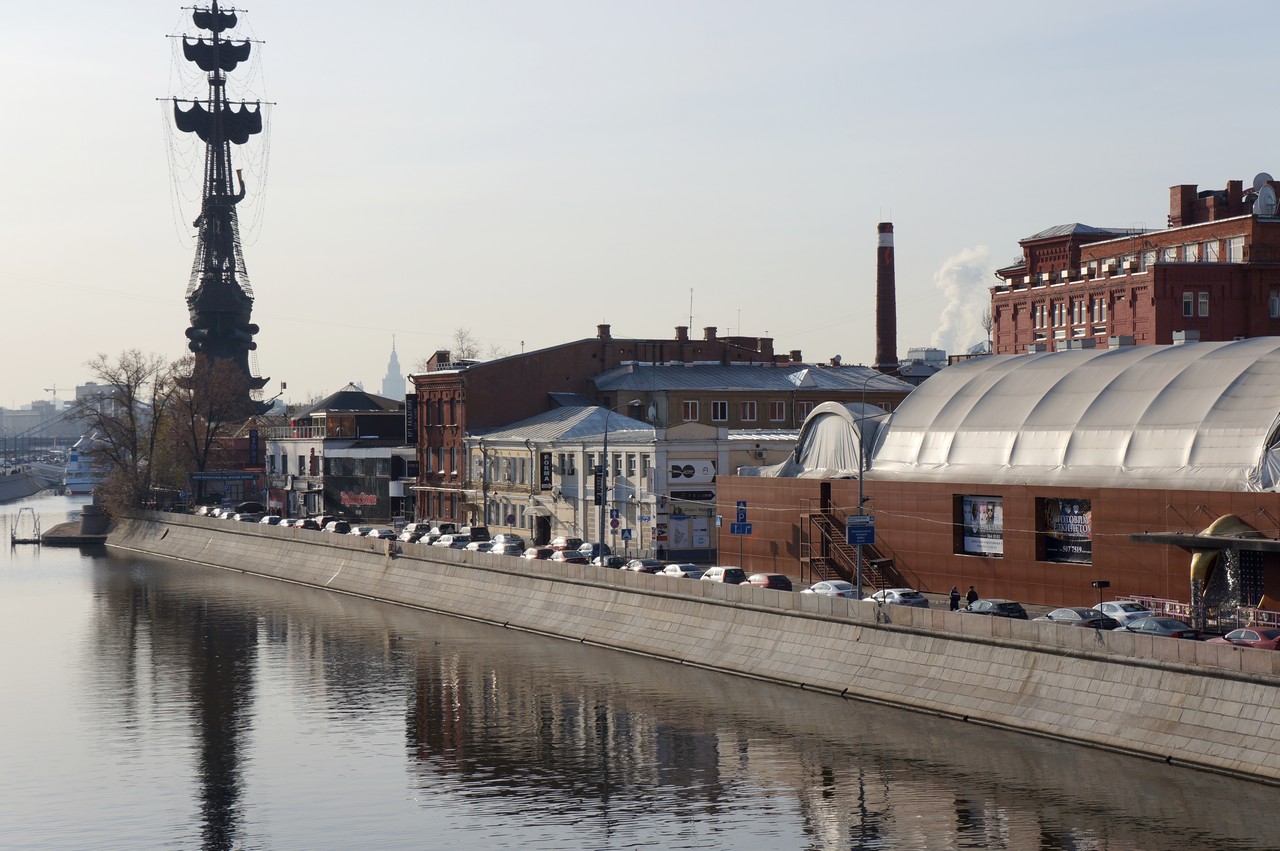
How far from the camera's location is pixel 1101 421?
2707 inches

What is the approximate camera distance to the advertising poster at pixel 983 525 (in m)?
69.6

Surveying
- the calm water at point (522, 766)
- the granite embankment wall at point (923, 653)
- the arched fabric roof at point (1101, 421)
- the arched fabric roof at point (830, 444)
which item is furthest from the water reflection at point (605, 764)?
the arched fabric roof at point (830, 444)

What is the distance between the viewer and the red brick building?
104562 millimetres

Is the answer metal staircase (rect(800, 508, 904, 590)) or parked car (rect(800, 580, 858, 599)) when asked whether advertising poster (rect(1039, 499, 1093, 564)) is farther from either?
metal staircase (rect(800, 508, 904, 590))

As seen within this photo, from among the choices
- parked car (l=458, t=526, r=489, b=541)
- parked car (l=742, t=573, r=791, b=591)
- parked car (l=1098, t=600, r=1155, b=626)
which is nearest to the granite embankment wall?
parked car (l=742, t=573, r=791, b=591)

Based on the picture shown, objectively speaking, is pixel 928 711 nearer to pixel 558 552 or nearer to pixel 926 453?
pixel 926 453

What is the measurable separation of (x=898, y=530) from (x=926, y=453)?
4704 millimetres

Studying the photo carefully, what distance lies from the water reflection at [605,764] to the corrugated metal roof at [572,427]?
33.0 m

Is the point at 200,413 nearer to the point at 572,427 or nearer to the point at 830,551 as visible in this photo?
the point at 572,427

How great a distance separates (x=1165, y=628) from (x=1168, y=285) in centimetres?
5437

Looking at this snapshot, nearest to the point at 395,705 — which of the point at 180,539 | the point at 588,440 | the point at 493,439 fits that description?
the point at 588,440

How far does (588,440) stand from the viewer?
10488cm

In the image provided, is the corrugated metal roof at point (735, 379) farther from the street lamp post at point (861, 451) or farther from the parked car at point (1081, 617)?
the parked car at point (1081, 617)

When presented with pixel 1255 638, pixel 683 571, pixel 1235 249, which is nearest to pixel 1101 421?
pixel 1255 638
